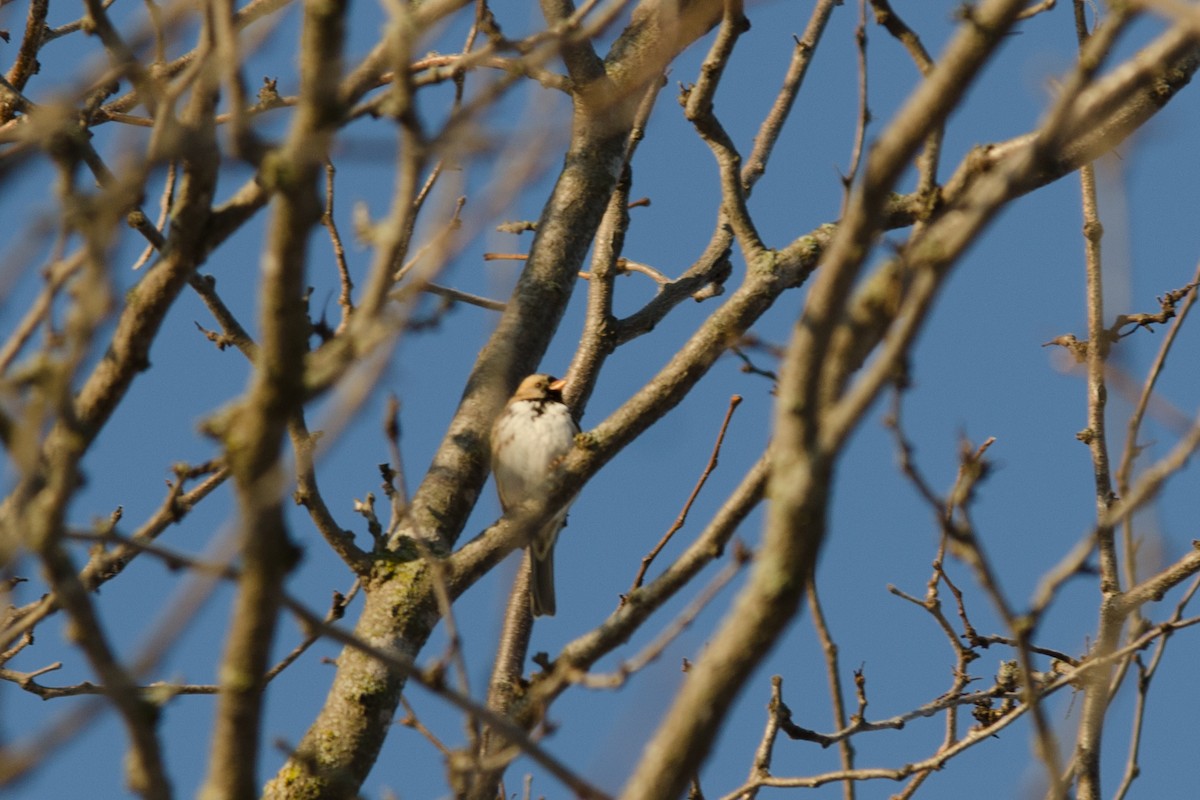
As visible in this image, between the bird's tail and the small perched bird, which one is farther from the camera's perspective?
the bird's tail

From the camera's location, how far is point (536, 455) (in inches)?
280

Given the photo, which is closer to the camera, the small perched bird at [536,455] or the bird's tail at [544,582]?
the small perched bird at [536,455]

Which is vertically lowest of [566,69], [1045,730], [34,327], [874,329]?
[1045,730]

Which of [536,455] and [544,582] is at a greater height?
[536,455]

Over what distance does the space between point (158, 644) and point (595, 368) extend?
3.05 m

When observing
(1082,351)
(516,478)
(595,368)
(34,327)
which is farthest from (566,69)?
(34,327)

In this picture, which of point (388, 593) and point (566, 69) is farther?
point (566, 69)

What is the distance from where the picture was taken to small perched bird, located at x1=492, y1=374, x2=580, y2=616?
7109 millimetres

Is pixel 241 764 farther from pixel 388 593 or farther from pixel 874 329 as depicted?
pixel 388 593

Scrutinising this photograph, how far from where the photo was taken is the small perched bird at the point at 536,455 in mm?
7109

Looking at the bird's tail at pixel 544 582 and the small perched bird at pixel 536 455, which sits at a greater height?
the small perched bird at pixel 536 455

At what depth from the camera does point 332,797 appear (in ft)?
11.5

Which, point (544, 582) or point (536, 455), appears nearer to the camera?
point (536, 455)

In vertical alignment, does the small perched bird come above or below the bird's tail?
above
